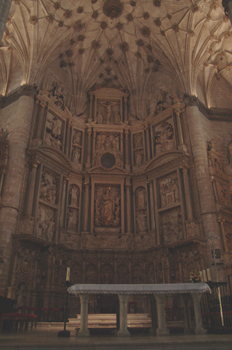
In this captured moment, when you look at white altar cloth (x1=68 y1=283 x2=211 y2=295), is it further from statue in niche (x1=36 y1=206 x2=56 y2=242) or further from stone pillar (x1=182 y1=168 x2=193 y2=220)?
statue in niche (x1=36 y1=206 x2=56 y2=242)

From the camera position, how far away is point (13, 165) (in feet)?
52.3

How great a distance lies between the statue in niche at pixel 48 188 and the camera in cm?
1731

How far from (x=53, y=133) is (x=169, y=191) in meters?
8.05

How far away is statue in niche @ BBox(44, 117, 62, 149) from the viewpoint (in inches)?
741

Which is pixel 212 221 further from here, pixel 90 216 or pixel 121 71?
pixel 121 71

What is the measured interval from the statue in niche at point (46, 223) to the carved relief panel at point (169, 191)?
6461 millimetres

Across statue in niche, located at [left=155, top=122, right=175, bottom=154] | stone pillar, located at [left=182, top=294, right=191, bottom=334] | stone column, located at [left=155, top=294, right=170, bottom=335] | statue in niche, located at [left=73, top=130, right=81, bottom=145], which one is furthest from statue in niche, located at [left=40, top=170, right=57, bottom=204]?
stone column, located at [left=155, top=294, right=170, bottom=335]

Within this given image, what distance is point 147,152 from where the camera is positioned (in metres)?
20.4

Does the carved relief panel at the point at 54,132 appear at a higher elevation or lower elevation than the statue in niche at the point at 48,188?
higher

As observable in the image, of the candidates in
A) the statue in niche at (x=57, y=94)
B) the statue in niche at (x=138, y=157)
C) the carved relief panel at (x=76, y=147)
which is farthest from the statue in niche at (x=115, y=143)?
the statue in niche at (x=57, y=94)

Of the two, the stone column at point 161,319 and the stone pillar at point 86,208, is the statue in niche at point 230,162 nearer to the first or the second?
the stone pillar at point 86,208

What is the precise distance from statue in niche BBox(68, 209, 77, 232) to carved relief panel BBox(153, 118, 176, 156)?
21.0ft

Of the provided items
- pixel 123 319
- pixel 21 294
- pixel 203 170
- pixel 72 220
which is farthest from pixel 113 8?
pixel 123 319

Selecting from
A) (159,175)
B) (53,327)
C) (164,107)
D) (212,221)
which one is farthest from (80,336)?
(164,107)
